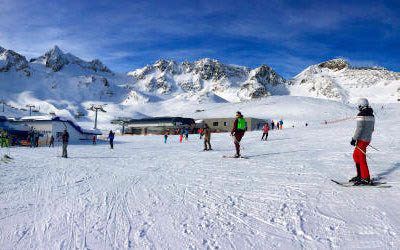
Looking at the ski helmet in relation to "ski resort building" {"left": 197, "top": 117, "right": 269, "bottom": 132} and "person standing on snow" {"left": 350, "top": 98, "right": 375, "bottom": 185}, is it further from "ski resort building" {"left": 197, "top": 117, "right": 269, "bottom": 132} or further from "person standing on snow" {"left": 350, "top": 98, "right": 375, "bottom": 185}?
"ski resort building" {"left": 197, "top": 117, "right": 269, "bottom": 132}

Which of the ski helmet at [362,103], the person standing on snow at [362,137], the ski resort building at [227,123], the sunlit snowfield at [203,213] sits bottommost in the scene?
the sunlit snowfield at [203,213]

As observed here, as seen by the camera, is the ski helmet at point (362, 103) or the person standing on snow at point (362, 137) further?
the ski helmet at point (362, 103)

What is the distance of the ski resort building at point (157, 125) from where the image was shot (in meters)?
78.2

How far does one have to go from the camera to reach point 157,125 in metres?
81.6

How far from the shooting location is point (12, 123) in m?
49.4

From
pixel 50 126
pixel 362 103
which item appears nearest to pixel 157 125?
pixel 50 126

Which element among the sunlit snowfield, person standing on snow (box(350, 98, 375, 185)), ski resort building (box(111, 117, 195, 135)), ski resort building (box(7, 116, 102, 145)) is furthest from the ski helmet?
ski resort building (box(111, 117, 195, 135))

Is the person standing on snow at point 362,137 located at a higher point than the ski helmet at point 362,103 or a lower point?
lower

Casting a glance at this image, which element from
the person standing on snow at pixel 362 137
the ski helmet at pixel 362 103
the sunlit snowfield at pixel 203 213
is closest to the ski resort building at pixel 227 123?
the sunlit snowfield at pixel 203 213

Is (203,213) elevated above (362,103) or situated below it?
below

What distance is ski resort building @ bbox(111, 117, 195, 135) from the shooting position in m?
78.2

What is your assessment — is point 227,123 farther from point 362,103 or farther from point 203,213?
point 203,213

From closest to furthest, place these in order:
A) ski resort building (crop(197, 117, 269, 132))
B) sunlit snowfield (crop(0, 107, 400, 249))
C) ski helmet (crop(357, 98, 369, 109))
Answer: sunlit snowfield (crop(0, 107, 400, 249)) < ski helmet (crop(357, 98, 369, 109)) < ski resort building (crop(197, 117, 269, 132))

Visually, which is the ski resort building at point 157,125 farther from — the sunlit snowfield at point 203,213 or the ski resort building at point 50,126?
the sunlit snowfield at point 203,213
